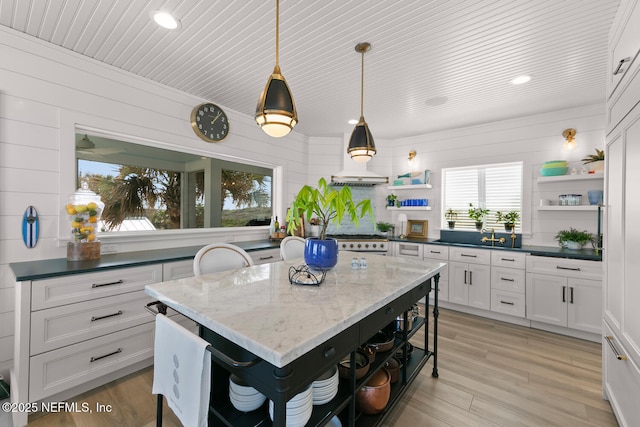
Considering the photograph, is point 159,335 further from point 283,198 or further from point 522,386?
point 283,198

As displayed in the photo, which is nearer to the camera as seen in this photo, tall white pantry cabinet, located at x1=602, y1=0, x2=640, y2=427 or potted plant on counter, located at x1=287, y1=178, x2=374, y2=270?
→ tall white pantry cabinet, located at x1=602, y1=0, x2=640, y2=427

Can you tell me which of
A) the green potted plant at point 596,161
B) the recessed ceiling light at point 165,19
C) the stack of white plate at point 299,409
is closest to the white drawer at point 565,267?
the green potted plant at point 596,161

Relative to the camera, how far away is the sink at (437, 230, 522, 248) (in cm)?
370

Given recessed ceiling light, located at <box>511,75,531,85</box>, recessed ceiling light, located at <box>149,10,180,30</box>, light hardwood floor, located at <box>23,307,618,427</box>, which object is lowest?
light hardwood floor, located at <box>23,307,618,427</box>

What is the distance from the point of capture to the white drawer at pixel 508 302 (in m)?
3.29

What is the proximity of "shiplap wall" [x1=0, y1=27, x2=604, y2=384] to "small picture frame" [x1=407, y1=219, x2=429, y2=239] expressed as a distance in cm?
10

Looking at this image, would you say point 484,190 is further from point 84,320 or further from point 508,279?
point 84,320

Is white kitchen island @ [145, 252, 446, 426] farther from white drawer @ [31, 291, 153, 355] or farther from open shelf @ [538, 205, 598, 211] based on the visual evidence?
open shelf @ [538, 205, 598, 211]

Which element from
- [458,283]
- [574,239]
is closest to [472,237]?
[458,283]

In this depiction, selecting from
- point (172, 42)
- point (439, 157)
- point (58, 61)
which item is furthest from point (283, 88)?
point (439, 157)

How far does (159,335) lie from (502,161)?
14.5 ft

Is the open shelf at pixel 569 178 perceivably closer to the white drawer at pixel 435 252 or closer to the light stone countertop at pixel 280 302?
the white drawer at pixel 435 252

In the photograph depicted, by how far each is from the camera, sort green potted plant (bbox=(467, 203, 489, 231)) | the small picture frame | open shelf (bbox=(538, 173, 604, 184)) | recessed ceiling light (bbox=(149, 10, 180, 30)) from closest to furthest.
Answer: recessed ceiling light (bbox=(149, 10, 180, 30))
open shelf (bbox=(538, 173, 604, 184))
green potted plant (bbox=(467, 203, 489, 231))
the small picture frame

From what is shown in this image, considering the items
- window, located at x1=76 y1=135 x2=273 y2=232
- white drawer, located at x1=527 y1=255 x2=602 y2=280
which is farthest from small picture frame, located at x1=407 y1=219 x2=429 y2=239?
window, located at x1=76 y1=135 x2=273 y2=232
